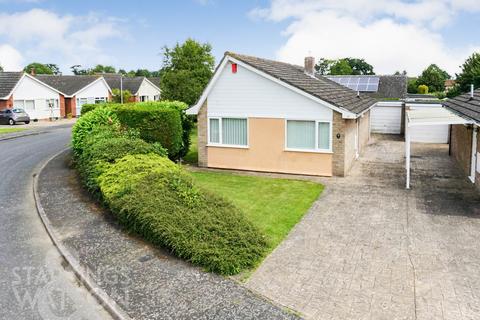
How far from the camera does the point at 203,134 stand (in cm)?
2066

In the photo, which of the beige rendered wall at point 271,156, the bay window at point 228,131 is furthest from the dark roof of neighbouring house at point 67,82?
the beige rendered wall at point 271,156

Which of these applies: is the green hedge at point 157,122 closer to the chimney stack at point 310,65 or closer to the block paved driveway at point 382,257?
the block paved driveway at point 382,257

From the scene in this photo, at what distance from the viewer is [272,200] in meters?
14.8

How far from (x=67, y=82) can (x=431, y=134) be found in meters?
45.1

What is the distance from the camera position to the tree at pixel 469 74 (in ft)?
119

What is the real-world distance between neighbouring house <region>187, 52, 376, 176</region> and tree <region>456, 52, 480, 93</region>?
2156 cm

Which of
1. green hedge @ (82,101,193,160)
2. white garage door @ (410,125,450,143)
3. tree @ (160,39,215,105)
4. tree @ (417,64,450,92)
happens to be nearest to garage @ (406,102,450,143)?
white garage door @ (410,125,450,143)

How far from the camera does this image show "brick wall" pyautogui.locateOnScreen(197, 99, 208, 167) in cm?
2040

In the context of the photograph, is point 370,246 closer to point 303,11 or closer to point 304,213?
point 304,213

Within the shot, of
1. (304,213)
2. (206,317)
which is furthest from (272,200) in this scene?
(206,317)

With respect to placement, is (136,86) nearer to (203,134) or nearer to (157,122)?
(157,122)

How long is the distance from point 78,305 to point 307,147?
12714 mm

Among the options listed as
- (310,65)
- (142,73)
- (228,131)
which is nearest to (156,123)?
(228,131)

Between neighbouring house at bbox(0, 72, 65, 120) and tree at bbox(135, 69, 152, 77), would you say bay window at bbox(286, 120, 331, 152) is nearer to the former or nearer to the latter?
neighbouring house at bbox(0, 72, 65, 120)
